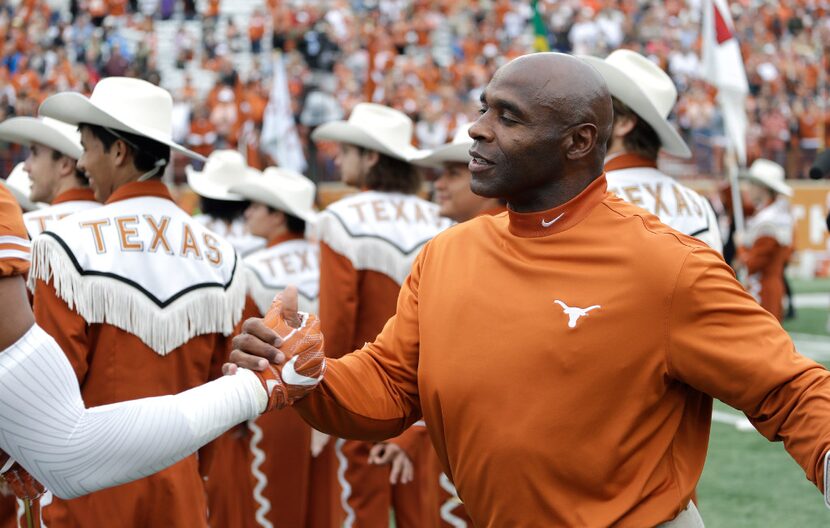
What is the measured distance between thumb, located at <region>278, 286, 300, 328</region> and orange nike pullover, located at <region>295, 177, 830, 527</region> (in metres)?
0.18

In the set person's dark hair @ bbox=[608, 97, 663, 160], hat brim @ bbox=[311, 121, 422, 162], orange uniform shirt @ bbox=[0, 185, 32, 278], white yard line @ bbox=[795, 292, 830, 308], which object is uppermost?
orange uniform shirt @ bbox=[0, 185, 32, 278]

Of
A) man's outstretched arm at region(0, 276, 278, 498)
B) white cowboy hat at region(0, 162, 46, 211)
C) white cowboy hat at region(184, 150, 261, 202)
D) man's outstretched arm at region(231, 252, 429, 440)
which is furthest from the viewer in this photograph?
white cowboy hat at region(184, 150, 261, 202)

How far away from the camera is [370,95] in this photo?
2047 centimetres

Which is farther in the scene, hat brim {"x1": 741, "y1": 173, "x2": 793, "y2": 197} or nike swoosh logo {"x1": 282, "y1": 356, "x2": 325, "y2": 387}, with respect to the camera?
hat brim {"x1": 741, "y1": 173, "x2": 793, "y2": 197}

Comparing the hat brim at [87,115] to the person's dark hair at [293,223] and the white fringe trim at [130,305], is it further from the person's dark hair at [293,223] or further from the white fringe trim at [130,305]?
the person's dark hair at [293,223]

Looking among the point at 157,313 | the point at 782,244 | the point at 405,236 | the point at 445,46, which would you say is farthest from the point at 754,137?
the point at 157,313

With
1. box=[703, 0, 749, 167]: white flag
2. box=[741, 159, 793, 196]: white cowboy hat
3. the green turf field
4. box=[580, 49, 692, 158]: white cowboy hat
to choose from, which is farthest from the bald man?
box=[741, 159, 793, 196]: white cowboy hat

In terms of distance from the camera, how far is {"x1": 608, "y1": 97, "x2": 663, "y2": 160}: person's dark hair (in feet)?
14.8

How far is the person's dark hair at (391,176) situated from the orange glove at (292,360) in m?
3.28

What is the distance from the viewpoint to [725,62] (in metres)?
9.63

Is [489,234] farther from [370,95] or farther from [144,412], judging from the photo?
[370,95]

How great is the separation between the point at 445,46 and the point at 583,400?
25.9 m

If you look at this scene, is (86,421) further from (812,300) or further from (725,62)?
(812,300)

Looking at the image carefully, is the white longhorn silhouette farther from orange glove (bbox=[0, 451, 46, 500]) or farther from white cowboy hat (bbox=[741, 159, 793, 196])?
white cowboy hat (bbox=[741, 159, 793, 196])
